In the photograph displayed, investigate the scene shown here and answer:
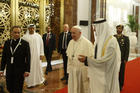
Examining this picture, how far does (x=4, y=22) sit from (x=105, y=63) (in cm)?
646

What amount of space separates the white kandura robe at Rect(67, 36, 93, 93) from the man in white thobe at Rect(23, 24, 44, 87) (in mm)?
2049

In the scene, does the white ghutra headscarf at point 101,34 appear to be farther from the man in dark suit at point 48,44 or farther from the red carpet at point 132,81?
the man in dark suit at point 48,44

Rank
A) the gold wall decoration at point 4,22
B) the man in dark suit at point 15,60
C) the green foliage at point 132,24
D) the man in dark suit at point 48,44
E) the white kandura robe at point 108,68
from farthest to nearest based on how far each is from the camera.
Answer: the green foliage at point 132,24 < the gold wall decoration at point 4,22 < the man in dark suit at point 48,44 < the man in dark suit at point 15,60 < the white kandura robe at point 108,68

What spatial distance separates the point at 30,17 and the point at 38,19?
57cm

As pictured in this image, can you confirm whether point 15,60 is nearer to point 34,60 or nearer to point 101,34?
point 101,34

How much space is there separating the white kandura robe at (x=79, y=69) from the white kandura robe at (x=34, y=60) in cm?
205

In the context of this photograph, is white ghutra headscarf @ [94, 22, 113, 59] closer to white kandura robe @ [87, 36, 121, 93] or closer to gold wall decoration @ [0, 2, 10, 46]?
white kandura robe @ [87, 36, 121, 93]

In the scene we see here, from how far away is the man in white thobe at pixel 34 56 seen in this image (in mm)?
6094

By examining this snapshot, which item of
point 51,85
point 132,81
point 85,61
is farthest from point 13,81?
point 132,81

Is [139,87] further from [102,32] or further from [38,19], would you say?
[38,19]

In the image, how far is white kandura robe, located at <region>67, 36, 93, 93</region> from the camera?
4.28 metres

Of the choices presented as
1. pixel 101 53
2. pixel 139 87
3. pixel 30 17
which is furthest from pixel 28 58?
pixel 30 17

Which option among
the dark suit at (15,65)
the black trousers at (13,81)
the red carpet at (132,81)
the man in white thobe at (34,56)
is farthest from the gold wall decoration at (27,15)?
the black trousers at (13,81)

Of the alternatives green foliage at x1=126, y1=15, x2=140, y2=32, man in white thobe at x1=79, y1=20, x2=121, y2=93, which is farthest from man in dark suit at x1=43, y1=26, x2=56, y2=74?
green foliage at x1=126, y1=15, x2=140, y2=32
